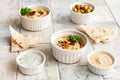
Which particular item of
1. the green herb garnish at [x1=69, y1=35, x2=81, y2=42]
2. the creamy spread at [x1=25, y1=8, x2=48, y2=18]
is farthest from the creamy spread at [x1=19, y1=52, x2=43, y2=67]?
the creamy spread at [x1=25, y1=8, x2=48, y2=18]

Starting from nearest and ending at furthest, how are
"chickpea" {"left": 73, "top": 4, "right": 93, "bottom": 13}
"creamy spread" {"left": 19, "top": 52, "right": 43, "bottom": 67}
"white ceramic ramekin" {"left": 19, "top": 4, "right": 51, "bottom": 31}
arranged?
"creamy spread" {"left": 19, "top": 52, "right": 43, "bottom": 67} → "white ceramic ramekin" {"left": 19, "top": 4, "right": 51, "bottom": 31} → "chickpea" {"left": 73, "top": 4, "right": 93, "bottom": 13}

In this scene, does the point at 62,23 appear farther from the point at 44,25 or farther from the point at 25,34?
the point at 25,34

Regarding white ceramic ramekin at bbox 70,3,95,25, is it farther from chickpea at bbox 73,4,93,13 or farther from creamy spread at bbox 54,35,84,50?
creamy spread at bbox 54,35,84,50

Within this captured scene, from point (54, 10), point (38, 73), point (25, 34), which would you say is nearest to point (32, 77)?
point (38, 73)

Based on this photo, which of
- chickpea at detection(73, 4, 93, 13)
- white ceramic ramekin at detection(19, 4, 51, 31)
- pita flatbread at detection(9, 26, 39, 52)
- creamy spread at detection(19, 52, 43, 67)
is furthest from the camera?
chickpea at detection(73, 4, 93, 13)

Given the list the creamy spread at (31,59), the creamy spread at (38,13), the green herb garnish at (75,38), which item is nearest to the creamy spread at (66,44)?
the green herb garnish at (75,38)

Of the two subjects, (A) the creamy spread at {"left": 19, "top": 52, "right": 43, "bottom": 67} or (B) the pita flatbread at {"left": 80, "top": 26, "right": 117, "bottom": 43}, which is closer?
(A) the creamy spread at {"left": 19, "top": 52, "right": 43, "bottom": 67}

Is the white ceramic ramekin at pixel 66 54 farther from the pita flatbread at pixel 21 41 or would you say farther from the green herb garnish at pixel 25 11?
the green herb garnish at pixel 25 11
